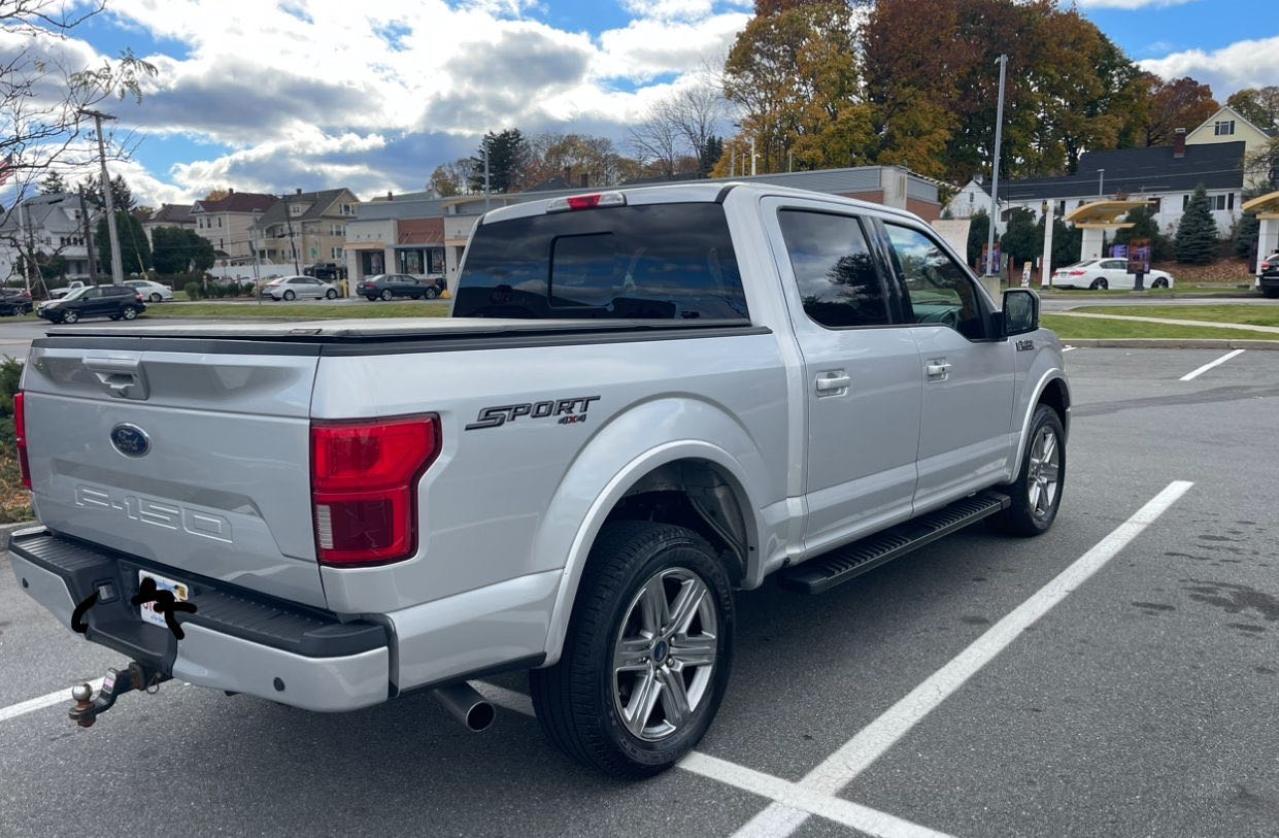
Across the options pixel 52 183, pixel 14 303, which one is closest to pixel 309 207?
pixel 14 303

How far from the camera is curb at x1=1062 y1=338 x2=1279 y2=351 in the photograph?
17328 millimetres

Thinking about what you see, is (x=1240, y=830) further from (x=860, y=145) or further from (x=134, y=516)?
(x=860, y=145)

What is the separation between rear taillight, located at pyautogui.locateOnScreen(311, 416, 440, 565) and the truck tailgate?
0.05 meters

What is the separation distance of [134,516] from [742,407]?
6.52 feet

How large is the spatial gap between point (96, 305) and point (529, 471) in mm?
39101

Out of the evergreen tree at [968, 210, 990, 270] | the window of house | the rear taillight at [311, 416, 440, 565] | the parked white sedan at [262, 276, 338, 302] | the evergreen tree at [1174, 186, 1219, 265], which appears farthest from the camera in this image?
the evergreen tree at [968, 210, 990, 270]


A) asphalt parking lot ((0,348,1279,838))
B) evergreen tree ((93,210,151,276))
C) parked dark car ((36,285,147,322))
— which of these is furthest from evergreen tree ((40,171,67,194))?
evergreen tree ((93,210,151,276))

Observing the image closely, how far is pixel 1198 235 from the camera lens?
5372 centimetres

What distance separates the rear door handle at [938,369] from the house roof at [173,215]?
4869 inches

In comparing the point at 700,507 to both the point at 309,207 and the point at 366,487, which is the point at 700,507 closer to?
the point at 366,487

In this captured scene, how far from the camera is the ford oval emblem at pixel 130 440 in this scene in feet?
9.20

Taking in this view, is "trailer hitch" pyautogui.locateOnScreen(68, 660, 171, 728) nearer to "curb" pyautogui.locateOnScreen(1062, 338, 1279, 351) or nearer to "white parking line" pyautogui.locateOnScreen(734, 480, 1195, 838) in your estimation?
"white parking line" pyautogui.locateOnScreen(734, 480, 1195, 838)

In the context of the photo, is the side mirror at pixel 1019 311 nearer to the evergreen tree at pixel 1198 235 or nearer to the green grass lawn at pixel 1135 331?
the green grass lawn at pixel 1135 331

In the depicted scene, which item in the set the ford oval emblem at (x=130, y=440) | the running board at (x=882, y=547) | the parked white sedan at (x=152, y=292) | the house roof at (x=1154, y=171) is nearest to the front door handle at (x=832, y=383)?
the running board at (x=882, y=547)
